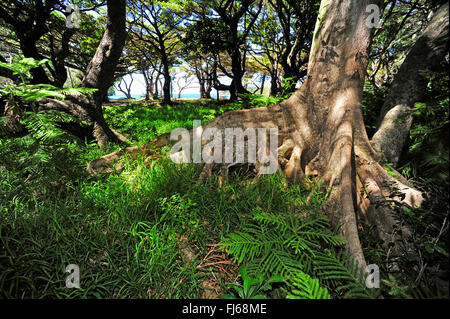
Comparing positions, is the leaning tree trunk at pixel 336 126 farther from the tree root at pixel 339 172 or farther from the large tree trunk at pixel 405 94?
the large tree trunk at pixel 405 94

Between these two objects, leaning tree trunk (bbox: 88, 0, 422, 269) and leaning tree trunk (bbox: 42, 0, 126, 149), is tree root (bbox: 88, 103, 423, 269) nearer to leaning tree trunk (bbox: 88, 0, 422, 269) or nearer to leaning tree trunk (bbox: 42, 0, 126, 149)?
leaning tree trunk (bbox: 88, 0, 422, 269)

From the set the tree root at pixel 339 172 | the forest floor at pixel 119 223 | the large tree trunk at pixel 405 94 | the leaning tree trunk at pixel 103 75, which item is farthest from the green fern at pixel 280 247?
the leaning tree trunk at pixel 103 75

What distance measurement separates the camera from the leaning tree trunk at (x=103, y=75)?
3979 millimetres

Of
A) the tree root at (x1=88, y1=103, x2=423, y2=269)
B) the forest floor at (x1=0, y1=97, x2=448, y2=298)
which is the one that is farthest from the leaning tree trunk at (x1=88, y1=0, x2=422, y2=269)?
the forest floor at (x1=0, y1=97, x2=448, y2=298)

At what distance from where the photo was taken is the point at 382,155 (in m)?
2.51

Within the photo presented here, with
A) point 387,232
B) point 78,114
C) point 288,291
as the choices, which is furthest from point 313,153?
point 78,114

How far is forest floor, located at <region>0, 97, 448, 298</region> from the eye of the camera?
1.51m

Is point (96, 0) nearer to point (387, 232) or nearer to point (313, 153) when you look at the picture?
point (313, 153)

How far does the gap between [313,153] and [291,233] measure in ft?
4.61

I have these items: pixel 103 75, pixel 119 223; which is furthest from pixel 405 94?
pixel 103 75

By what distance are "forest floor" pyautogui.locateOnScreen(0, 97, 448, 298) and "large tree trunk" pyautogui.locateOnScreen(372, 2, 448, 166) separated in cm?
124

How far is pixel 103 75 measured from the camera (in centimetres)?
430

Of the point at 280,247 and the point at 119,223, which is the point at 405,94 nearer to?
the point at 280,247
